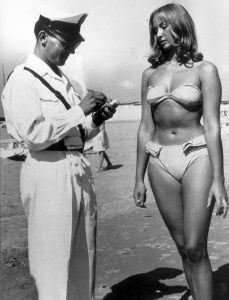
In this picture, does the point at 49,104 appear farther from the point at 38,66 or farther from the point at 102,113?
the point at 102,113

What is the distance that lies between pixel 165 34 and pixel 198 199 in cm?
112

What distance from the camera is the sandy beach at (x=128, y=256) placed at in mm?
4289

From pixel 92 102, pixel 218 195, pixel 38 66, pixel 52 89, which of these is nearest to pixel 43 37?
pixel 38 66

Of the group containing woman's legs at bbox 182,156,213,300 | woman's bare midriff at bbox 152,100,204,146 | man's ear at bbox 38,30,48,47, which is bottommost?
woman's legs at bbox 182,156,213,300

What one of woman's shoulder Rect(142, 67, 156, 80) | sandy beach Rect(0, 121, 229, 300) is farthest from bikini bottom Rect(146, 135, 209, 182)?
sandy beach Rect(0, 121, 229, 300)

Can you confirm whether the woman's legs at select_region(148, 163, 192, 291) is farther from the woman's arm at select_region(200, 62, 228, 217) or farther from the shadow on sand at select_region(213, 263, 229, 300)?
the shadow on sand at select_region(213, 263, 229, 300)

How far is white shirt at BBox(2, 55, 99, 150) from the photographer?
2.72 m

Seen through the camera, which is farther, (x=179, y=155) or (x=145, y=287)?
(x=145, y=287)

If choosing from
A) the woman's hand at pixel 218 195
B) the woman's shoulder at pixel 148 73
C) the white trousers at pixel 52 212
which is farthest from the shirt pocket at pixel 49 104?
the woman's hand at pixel 218 195

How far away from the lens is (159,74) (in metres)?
3.36

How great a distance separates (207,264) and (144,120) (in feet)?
3.63

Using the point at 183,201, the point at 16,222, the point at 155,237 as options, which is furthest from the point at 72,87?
the point at 16,222

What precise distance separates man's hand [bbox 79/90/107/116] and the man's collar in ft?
0.88

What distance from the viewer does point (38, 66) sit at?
292 cm
